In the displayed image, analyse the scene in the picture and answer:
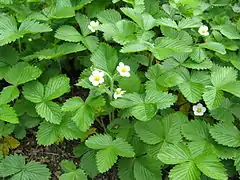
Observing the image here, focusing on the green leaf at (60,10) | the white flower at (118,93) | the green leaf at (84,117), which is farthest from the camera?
the green leaf at (60,10)

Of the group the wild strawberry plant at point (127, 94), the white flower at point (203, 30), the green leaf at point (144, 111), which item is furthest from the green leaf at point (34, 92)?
the white flower at point (203, 30)

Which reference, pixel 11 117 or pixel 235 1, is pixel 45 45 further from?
pixel 235 1

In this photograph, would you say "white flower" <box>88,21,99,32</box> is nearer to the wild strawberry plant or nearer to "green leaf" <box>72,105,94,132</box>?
the wild strawberry plant

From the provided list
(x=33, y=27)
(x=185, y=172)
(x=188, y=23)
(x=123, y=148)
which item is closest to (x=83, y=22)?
(x=33, y=27)

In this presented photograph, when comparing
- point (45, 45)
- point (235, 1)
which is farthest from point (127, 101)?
point (235, 1)

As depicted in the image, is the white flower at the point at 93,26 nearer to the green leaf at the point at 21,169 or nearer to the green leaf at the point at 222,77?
the green leaf at the point at 222,77

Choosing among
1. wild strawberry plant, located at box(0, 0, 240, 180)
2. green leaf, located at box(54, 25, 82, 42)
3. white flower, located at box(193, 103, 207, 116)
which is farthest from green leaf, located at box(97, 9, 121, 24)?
white flower, located at box(193, 103, 207, 116)

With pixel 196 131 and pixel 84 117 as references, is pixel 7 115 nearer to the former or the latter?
pixel 84 117
